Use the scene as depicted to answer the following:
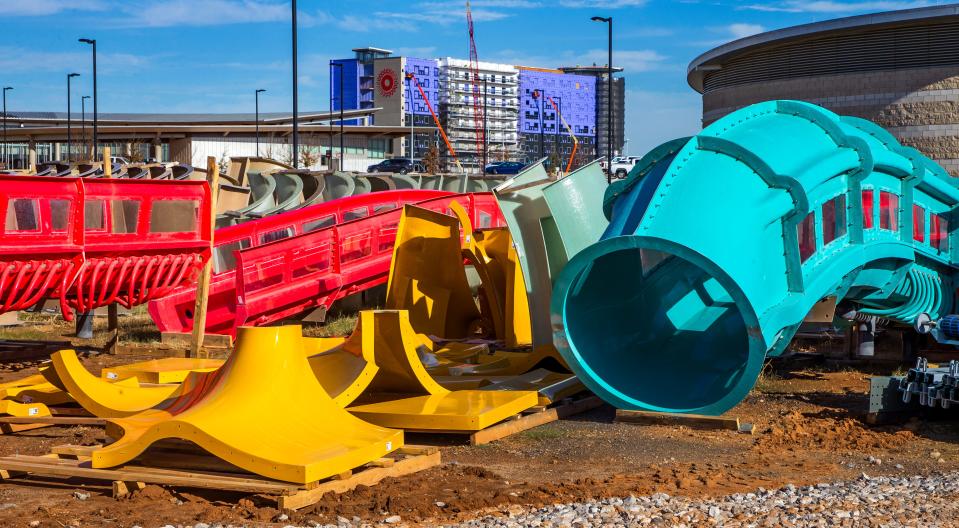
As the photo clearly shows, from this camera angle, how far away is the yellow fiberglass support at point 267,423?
761 centimetres

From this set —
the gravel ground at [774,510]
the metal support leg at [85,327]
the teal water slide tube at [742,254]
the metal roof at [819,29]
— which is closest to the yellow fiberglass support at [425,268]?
the teal water slide tube at [742,254]

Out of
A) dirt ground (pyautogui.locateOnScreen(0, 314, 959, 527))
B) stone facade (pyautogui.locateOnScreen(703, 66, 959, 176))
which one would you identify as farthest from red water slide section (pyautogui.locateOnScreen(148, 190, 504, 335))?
stone facade (pyautogui.locateOnScreen(703, 66, 959, 176))

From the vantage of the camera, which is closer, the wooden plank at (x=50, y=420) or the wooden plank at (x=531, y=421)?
the wooden plank at (x=531, y=421)

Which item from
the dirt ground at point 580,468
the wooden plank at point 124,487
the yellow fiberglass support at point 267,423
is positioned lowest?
the dirt ground at point 580,468

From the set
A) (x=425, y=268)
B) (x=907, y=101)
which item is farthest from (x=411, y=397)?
(x=907, y=101)

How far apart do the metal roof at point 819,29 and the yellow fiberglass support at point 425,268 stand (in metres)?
19.3

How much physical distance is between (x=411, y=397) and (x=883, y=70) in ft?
78.5

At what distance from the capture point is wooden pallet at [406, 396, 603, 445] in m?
9.62

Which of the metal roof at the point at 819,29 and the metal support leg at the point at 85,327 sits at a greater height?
the metal roof at the point at 819,29

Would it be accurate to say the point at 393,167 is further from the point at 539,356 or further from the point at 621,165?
the point at 539,356

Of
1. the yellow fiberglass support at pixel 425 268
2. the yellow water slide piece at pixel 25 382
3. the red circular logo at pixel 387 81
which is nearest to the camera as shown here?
the yellow water slide piece at pixel 25 382

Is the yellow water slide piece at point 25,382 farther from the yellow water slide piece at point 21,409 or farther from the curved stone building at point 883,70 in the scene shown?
the curved stone building at point 883,70

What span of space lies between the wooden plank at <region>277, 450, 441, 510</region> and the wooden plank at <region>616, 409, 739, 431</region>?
2360 millimetres

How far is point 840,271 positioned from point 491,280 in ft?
17.2
